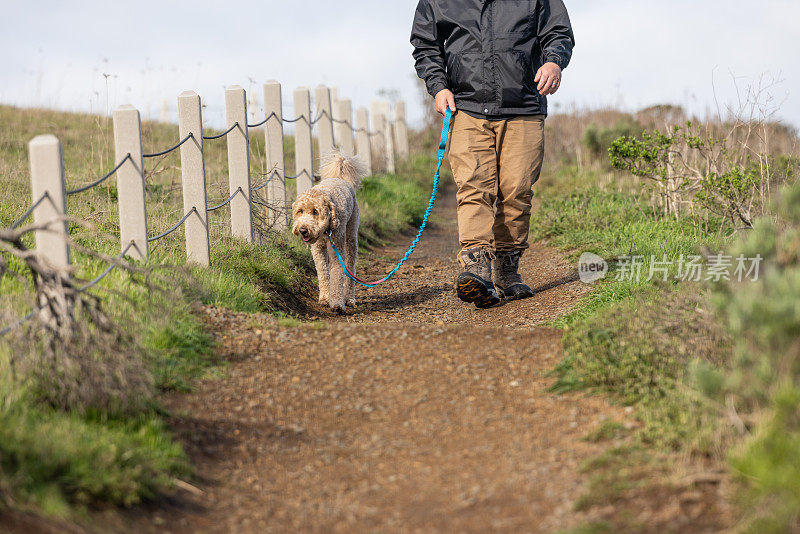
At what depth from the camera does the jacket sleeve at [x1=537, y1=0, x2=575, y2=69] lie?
6.27 metres

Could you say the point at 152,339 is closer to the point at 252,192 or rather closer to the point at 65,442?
the point at 65,442

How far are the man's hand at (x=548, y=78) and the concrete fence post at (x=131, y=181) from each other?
9.87 feet

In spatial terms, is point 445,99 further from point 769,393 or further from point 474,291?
point 769,393

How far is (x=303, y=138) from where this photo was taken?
393 inches

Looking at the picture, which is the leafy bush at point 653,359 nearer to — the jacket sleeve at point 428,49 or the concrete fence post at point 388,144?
the jacket sleeve at point 428,49

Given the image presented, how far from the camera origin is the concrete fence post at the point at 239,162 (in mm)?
7609

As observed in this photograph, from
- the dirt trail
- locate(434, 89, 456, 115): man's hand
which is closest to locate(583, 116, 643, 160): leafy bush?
locate(434, 89, 456, 115): man's hand

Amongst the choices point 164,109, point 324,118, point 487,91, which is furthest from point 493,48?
point 164,109

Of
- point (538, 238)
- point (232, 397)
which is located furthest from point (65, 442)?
point (538, 238)

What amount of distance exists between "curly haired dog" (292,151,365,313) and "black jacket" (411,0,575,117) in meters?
1.24

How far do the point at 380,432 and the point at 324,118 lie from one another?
26.6 feet

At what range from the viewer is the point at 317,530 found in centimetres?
305

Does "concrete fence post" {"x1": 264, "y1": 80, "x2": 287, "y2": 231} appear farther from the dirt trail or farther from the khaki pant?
the dirt trail

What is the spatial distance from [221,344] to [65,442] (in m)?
1.77
